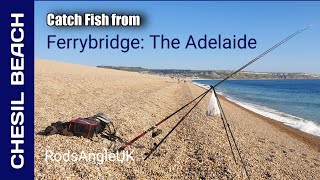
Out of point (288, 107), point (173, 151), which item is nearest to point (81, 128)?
point (173, 151)

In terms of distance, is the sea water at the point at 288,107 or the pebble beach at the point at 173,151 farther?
the sea water at the point at 288,107

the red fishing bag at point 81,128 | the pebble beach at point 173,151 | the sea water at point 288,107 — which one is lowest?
the sea water at point 288,107

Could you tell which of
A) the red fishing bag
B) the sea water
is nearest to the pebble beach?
the red fishing bag

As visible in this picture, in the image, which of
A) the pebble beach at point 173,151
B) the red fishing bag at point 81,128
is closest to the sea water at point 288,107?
the pebble beach at point 173,151

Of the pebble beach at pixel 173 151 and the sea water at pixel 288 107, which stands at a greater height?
the pebble beach at pixel 173 151

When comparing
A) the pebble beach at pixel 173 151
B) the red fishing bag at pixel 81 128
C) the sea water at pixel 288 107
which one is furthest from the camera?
the sea water at pixel 288 107

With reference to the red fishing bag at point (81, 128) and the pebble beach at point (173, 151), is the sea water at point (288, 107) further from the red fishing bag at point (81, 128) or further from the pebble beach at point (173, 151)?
the red fishing bag at point (81, 128)

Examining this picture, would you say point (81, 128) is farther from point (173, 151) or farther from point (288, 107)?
point (288, 107)

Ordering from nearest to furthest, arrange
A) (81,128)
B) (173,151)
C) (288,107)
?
(81,128)
(173,151)
(288,107)

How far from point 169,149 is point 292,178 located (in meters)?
4.17

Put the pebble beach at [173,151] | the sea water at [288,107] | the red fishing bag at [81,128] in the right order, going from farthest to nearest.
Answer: the sea water at [288,107] → the red fishing bag at [81,128] → the pebble beach at [173,151]

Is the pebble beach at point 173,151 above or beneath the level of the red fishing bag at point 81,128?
beneath

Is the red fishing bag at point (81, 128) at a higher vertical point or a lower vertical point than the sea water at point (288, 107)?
higher

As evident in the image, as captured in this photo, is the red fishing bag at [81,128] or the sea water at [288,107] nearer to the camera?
Answer: the red fishing bag at [81,128]
